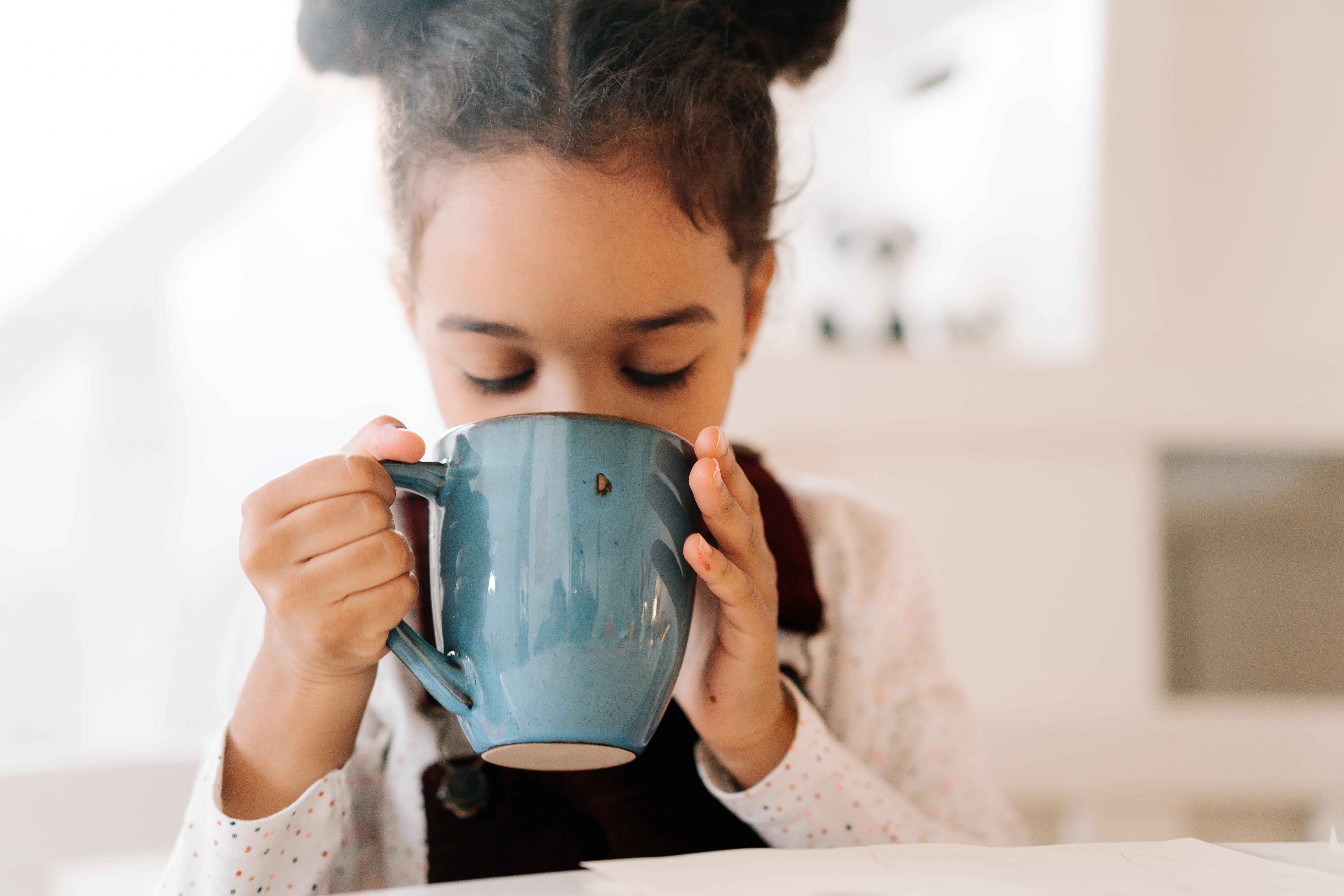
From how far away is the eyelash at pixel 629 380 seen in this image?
1.91 feet

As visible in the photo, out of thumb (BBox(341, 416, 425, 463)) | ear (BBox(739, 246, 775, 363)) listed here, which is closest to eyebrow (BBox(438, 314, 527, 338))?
thumb (BBox(341, 416, 425, 463))

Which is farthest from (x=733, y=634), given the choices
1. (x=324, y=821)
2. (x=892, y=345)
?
(x=892, y=345)

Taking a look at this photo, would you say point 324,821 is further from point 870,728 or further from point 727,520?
point 870,728

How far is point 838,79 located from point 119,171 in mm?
708

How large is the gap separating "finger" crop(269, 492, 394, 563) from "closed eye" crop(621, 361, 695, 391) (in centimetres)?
20

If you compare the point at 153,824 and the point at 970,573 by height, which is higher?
the point at 970,573

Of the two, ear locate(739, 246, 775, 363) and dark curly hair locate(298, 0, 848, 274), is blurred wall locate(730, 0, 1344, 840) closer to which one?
ear locate(739, 246, 775, 363)

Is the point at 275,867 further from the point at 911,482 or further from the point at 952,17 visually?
the point at 952,17

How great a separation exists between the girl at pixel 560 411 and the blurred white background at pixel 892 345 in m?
0.17

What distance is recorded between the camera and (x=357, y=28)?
69 centimetres

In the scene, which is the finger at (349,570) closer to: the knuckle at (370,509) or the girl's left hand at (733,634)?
the knuckle at (370,509)

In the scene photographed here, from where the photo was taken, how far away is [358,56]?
71 cm

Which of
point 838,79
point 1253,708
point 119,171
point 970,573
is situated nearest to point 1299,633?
point 1253,708

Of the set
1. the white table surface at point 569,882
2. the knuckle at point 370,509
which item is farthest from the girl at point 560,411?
the white table surface at point 569,882
